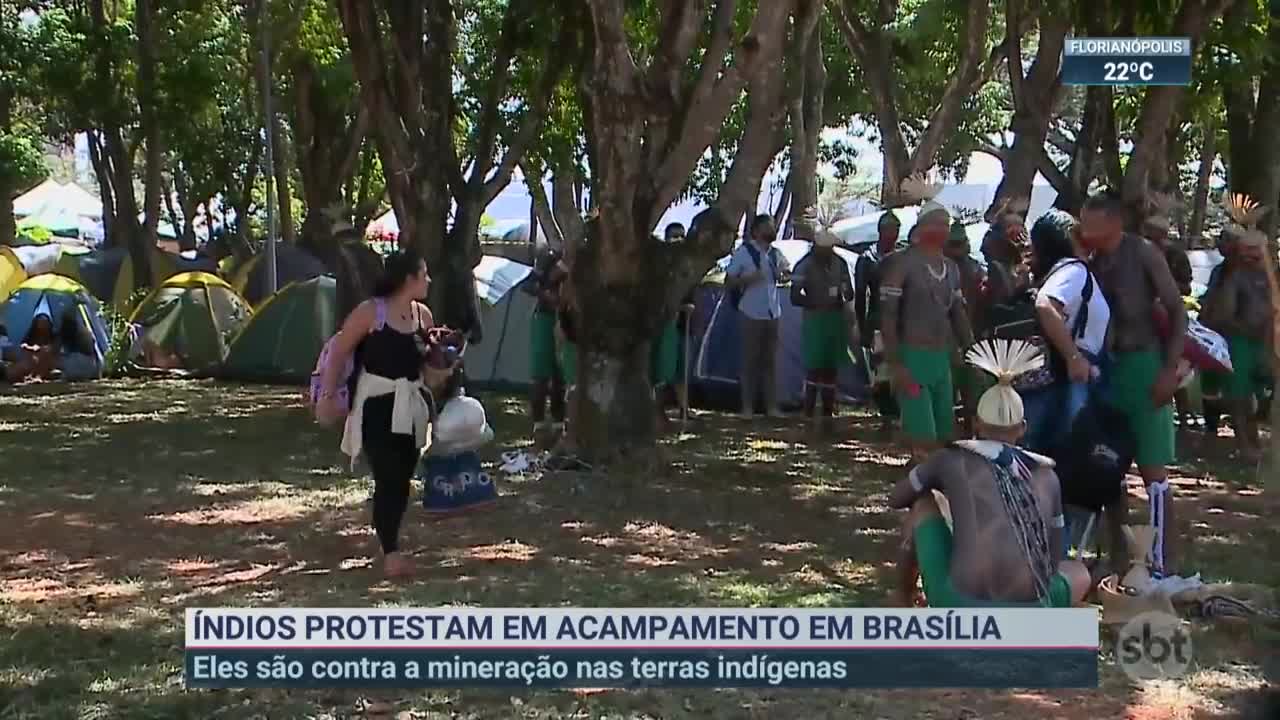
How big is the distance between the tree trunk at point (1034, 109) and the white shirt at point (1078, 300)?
20.8 ft

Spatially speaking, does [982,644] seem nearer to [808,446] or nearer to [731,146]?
[808,446]

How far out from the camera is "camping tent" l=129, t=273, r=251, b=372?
1898 centimetres

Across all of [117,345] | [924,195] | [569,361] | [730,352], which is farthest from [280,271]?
[924,195]

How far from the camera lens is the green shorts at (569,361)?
1052 centimetres

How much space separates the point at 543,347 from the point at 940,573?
662 centimetres

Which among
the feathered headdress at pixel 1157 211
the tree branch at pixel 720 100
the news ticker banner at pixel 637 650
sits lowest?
the news ticker banner at pixel 637 650

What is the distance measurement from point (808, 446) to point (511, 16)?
4765mm

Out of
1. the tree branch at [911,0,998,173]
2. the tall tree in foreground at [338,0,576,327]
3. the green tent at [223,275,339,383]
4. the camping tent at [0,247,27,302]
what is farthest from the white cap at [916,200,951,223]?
the camping tent at [0,247,27,302]

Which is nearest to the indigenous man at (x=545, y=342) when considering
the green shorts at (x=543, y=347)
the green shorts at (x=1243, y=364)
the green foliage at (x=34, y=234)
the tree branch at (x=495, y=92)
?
the green shorts at (x=543, y=347)

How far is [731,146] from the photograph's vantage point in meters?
31.0

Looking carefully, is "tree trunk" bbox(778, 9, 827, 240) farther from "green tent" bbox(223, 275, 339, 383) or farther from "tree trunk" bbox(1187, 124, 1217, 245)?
"tree trunk" bbox(1187, 124, 1217, 245)

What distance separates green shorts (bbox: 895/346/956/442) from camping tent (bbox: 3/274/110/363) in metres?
12.2

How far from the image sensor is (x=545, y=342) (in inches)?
470

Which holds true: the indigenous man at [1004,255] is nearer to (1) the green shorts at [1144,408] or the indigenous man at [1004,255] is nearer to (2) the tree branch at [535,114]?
(1) the green shorts at [1144,408]
